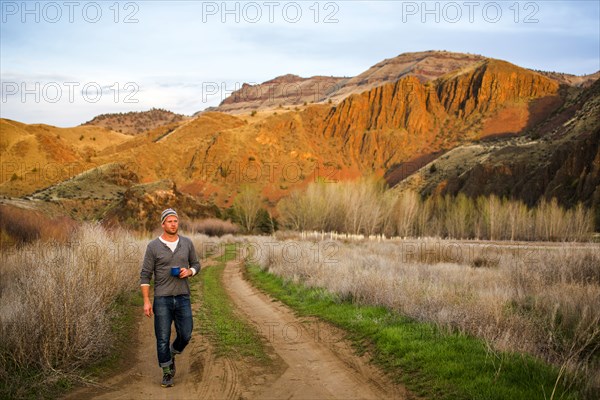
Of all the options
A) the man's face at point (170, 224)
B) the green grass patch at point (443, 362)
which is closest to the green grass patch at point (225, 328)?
the green grass patch at point (443, 362)

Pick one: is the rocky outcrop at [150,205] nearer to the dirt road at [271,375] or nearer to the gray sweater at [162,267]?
the dirt road at [271,375]

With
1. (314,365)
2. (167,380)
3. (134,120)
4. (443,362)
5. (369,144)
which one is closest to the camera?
(167,380)

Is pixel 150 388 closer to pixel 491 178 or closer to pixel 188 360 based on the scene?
pixel 188 360

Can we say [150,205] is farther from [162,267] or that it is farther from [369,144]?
[369,144]

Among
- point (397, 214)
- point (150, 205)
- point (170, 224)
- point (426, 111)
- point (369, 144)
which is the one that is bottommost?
point (397, 214)

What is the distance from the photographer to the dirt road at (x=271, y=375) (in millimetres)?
6340

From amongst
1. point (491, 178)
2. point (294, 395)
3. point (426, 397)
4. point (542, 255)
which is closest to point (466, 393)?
point (426, 397)

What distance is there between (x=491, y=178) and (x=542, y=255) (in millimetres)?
47772

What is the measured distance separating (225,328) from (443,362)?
498cm

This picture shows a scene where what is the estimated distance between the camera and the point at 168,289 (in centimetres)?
668

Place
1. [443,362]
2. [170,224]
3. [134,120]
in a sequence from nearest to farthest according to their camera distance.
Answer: [170,224], [443,362], [134,120]

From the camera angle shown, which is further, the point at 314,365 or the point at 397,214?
the point at 397,214

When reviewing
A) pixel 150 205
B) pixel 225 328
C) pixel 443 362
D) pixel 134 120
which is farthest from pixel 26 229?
pixel 134 120

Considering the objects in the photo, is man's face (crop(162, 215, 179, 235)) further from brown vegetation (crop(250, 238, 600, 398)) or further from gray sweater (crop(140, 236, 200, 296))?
brown vegetation (crop(250, 238, 600, 398))
